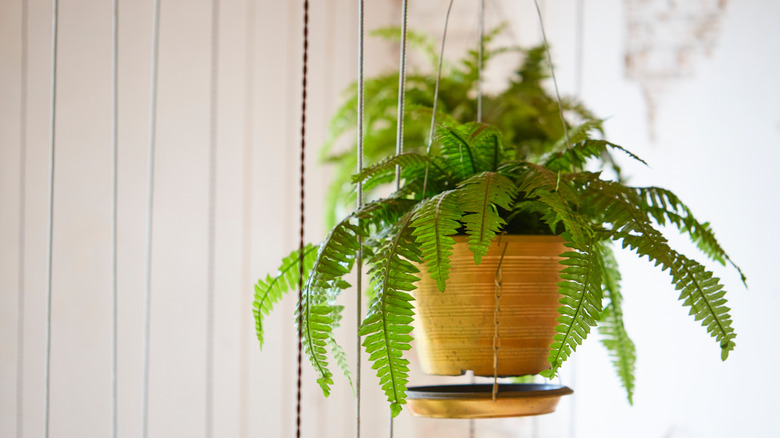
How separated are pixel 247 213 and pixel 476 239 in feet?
5.92

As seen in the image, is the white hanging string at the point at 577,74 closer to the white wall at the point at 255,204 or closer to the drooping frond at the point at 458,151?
the white wall at the point at 255,204

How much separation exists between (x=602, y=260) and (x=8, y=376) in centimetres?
176

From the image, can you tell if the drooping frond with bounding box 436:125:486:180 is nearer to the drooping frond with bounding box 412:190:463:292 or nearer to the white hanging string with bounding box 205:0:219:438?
the drooping frond with bounding box 412:190:463:292

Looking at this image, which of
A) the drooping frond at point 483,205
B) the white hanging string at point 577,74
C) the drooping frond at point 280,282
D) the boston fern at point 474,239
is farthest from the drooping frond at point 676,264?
the white hanging string at point 577,74

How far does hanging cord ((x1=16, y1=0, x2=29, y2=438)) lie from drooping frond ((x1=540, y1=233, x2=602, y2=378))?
1757 millimetres

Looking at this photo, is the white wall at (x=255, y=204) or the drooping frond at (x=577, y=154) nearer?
the drooping frond at (x=577, y=154)

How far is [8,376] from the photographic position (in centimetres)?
204

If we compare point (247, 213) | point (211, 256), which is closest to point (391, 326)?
point (211, 256)

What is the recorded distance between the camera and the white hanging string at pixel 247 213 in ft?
7.93

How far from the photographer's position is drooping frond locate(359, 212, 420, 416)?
2.50 feet

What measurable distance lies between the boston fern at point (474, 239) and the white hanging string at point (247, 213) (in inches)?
57.4

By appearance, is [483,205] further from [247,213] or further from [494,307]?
[247,213]

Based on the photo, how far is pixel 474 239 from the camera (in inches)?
30.3

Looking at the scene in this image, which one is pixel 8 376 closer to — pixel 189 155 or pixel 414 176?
pixel 189 155
